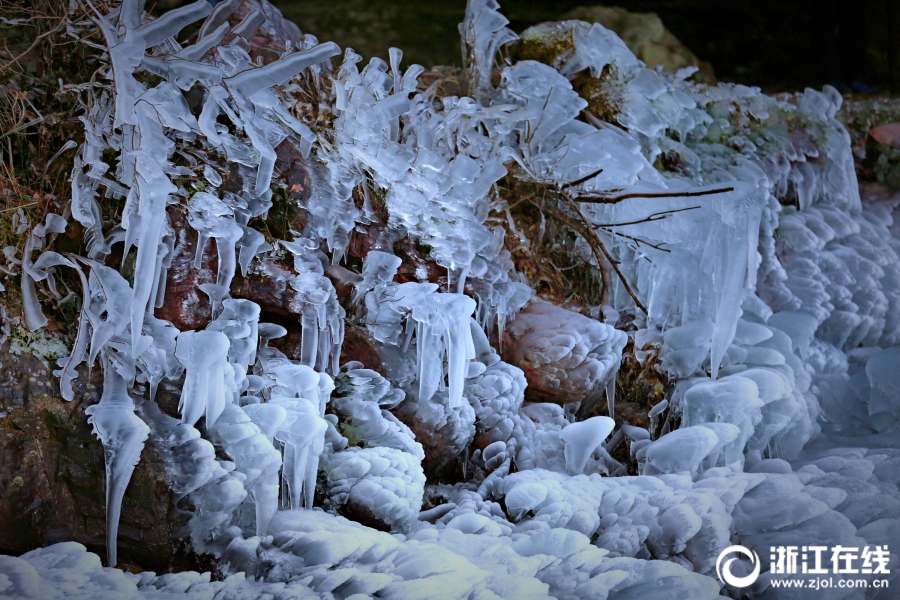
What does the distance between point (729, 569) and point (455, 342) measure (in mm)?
1135

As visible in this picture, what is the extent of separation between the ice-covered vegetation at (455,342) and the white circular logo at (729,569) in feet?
0.09

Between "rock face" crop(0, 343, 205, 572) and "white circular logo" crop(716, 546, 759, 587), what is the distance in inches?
62.8

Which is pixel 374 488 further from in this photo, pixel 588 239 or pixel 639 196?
pixel 639 196

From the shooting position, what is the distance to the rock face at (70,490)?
1745 millimetres

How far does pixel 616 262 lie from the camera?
2.91 meters

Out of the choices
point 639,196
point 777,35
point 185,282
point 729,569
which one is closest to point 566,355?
point 639,196

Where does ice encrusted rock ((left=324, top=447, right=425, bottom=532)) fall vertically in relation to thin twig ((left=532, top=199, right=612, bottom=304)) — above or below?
below

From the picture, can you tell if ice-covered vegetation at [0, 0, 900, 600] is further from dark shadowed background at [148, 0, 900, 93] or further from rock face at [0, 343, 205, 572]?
dark shadowed background at [148, 0, 900, 93]

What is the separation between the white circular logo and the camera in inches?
76.3

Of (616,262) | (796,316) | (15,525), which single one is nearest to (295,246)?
(15,525)

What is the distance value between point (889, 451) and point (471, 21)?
2563 millimetres

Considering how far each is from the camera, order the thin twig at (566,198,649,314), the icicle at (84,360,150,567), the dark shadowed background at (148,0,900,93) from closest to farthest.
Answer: the icicle at (84,360,150,567), the thin twig at (566,198,649,314), the dark shadowed background at (148,0,900,93)

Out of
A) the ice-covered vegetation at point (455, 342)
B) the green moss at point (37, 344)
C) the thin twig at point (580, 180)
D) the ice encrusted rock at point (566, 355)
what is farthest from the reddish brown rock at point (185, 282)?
the thin twig at point (580, 180)

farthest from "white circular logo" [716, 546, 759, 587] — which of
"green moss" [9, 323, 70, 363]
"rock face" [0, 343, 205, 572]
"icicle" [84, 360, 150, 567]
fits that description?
"green moss" [9, 323, 70, 363]
